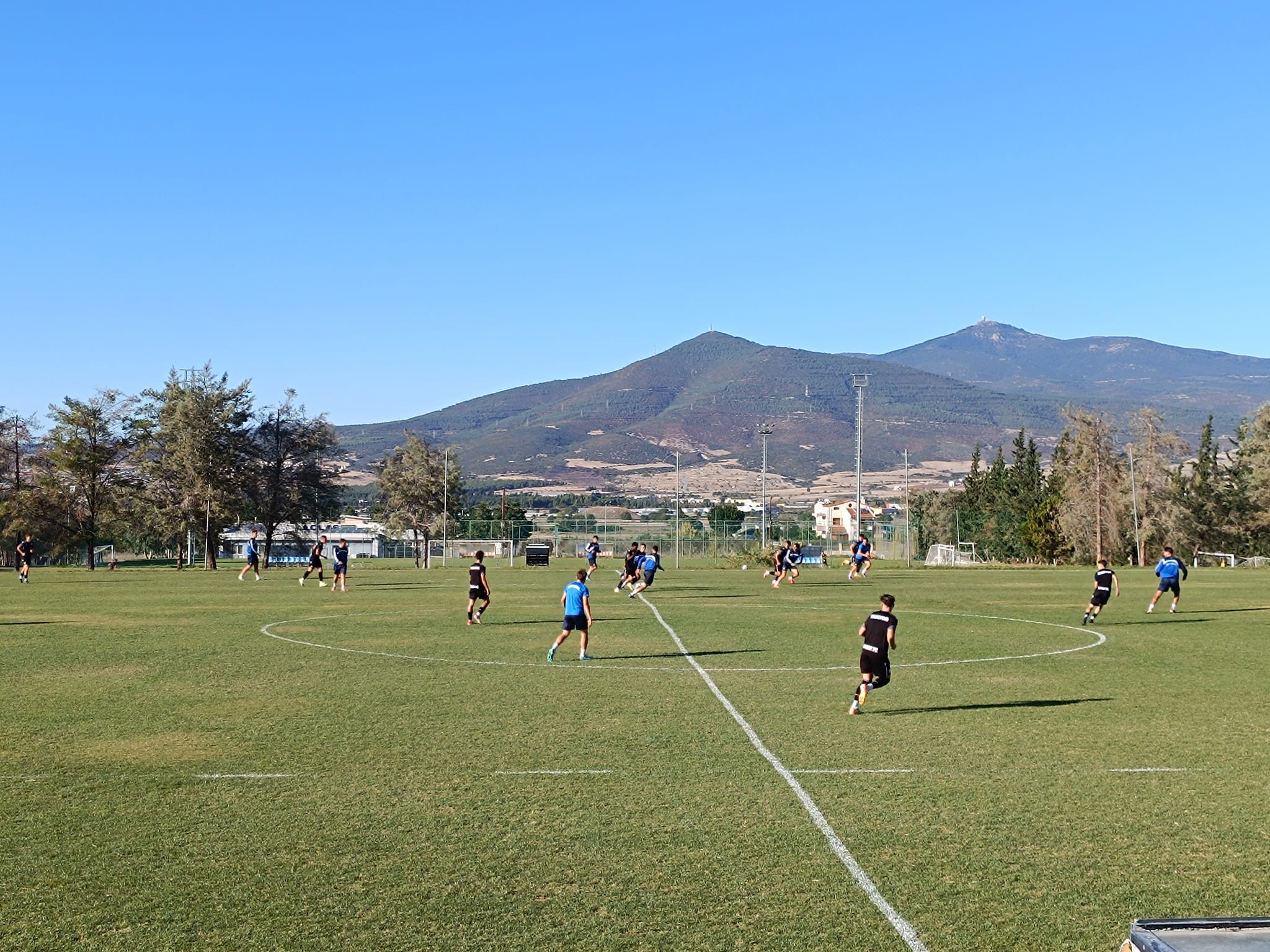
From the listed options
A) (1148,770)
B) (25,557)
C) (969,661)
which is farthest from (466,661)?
(25,557)

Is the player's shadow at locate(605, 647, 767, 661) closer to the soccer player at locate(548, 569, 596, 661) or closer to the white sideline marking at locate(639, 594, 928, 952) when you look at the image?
the soccer player at locate(548, 569, 596, 661)

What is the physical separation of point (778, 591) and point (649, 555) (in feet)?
20.4

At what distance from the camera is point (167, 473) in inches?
3433

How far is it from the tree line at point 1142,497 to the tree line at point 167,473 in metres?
49.8

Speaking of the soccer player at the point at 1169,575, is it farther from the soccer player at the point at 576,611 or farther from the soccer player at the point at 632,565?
the soccer player at the point at 576,611

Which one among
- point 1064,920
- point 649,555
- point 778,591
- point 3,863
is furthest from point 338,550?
point 1064,920

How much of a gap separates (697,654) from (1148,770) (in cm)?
1186

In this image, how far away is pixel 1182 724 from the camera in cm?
1592

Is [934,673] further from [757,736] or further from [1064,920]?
[1064,920]

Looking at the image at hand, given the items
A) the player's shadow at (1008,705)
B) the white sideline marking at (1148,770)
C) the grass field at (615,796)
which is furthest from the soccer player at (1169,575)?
the white sideline marking at (1148,770)

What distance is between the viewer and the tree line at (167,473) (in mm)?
85500

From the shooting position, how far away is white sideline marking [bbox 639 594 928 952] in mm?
8023

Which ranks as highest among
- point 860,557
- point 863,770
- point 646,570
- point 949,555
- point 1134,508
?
point 1134,508

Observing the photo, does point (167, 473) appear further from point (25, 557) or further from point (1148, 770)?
point (1148, 770)
